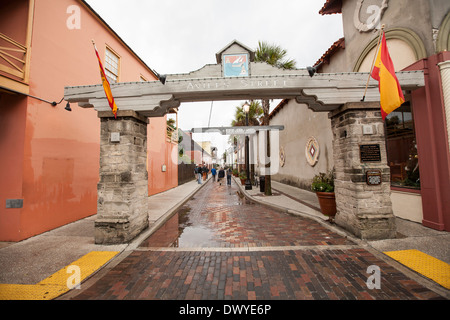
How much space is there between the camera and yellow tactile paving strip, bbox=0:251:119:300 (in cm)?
260

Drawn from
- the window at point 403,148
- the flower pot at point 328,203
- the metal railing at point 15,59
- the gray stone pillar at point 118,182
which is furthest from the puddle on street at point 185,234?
the window at point 403,148

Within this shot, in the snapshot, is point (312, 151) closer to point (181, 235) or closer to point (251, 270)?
point (181, 235)

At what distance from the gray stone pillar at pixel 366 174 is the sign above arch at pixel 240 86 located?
1.60 ft

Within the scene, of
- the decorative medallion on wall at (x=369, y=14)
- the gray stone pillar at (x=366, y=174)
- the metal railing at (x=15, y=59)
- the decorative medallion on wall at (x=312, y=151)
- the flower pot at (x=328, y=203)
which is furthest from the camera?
the decorative medallion on wall at (x=312, y=151)

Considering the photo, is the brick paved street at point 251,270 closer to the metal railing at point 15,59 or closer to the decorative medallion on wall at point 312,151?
the metal railing at point 15,59

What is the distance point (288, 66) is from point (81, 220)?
38.9ft

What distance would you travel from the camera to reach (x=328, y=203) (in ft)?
18.4

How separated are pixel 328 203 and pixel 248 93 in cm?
418

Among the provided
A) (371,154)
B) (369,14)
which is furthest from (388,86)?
(369,14)

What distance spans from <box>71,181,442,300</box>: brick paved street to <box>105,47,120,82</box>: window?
286 inches

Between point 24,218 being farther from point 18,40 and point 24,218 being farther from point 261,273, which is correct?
point 261,273

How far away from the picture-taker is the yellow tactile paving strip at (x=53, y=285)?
2.60 meters

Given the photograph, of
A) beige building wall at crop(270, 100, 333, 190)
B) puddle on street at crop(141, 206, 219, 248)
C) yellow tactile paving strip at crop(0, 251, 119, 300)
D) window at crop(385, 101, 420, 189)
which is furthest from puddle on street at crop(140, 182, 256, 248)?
beige building wall at crop(270, 100, 333, 190)

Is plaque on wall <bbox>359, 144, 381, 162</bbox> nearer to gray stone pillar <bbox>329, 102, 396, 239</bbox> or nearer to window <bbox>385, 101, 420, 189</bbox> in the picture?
gray stone pillar <bbox>329, 102, 396, 239</bbox>
